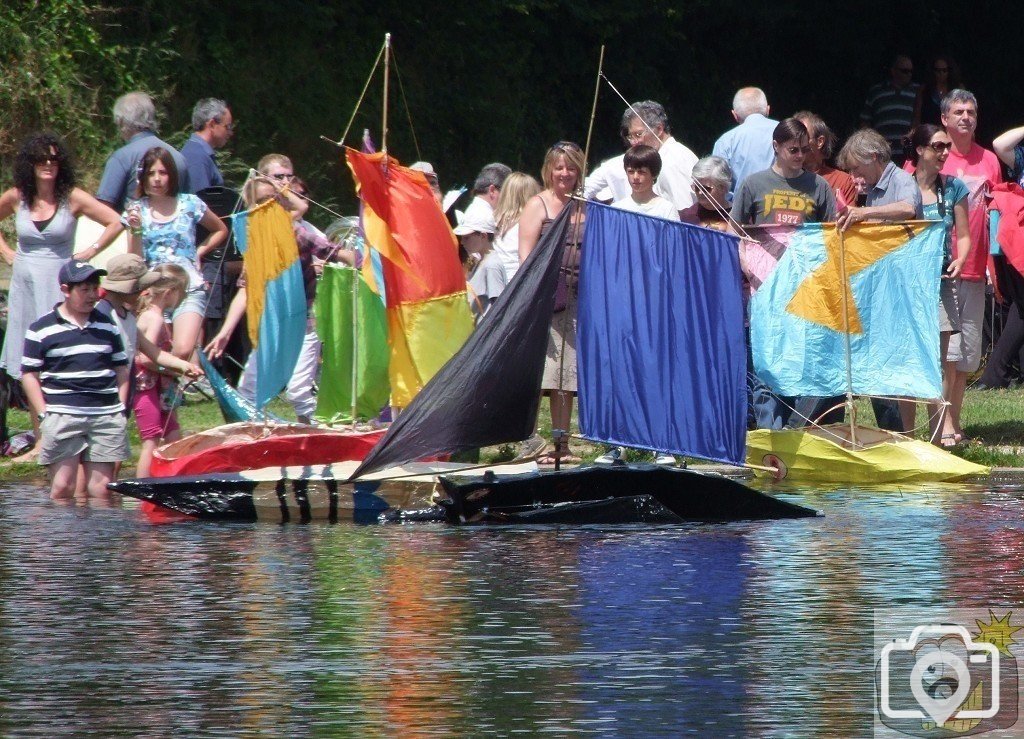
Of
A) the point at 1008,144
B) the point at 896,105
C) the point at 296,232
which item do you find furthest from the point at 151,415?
Answer: the point at 896,105

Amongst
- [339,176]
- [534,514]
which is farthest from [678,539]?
[339,176]

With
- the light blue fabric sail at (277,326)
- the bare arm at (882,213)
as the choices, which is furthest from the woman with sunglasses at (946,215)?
the light blue fabric sail at (277,326)

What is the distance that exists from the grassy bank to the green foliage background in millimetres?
4251

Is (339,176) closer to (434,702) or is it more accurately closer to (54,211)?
(54,211)

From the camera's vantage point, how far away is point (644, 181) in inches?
472

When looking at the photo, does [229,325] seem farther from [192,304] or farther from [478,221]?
[478,221]

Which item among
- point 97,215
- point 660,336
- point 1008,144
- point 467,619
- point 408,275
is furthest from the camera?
point 1008,144

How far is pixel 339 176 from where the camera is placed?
2050 cm

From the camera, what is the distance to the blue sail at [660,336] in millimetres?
10680

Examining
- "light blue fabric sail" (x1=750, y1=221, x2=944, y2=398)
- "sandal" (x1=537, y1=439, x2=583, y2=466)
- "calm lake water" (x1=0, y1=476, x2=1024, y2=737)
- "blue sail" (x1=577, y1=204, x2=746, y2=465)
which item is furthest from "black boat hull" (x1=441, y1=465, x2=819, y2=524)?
"light blue fabric sail" (x1=750, y1=221, x2=944, y2=398)

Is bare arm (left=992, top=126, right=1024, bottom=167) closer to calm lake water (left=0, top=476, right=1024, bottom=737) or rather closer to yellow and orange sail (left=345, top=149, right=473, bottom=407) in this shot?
calm lake water (left=0, top=476, right=1024, bottom=737)

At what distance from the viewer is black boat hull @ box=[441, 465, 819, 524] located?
33.4ft

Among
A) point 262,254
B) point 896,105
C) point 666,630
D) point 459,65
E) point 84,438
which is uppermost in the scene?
point 459,65

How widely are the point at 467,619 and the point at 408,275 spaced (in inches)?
158
